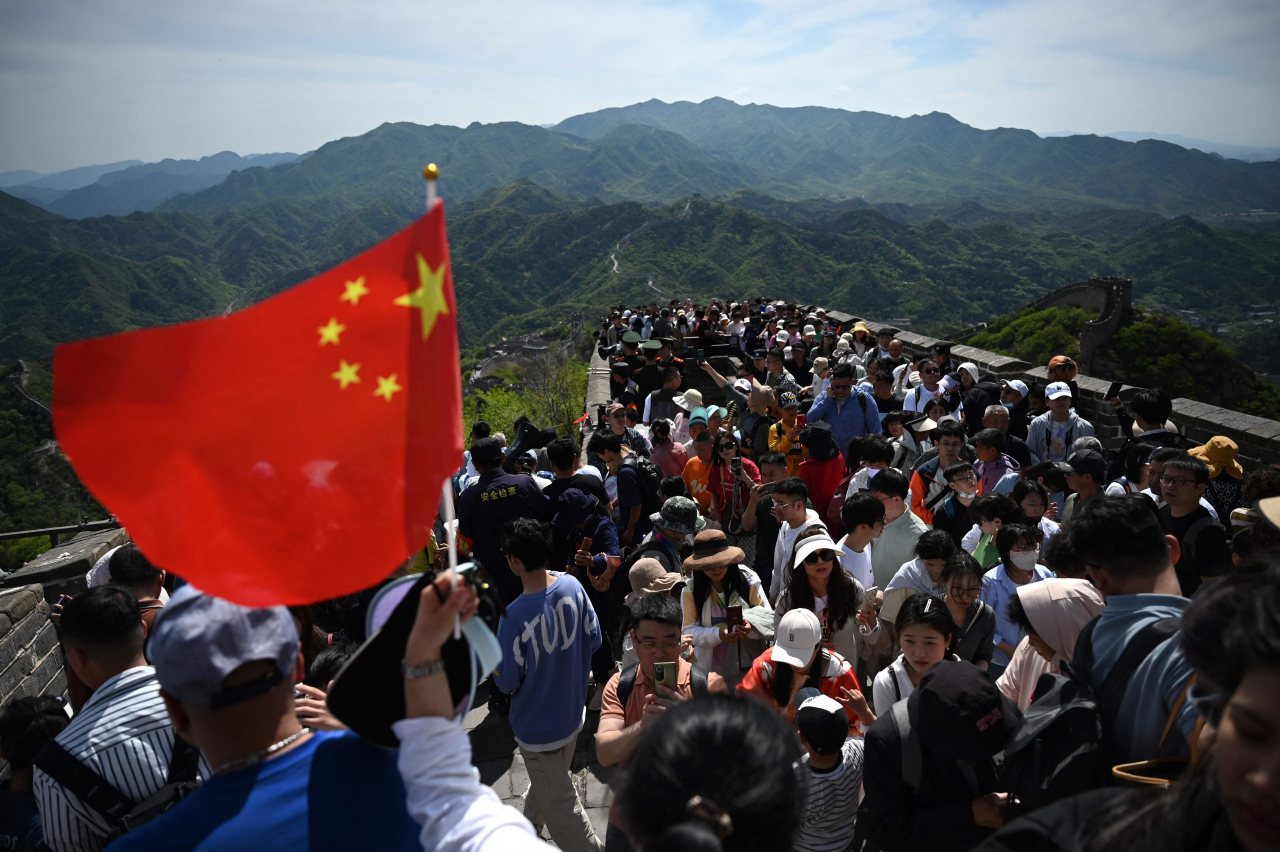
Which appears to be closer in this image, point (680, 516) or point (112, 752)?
point (112, 752)

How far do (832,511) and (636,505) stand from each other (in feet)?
4.95

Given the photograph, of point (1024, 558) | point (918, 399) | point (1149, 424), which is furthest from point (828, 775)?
point (918, 399)

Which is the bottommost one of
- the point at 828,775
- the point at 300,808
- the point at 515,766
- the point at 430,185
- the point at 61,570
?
the point at 515,766

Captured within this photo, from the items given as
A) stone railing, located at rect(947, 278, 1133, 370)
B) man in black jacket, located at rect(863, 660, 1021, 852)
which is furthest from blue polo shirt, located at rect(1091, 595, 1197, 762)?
stone railing, located at rect(947, 278, 1133, 370)

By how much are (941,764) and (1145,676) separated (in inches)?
25.9

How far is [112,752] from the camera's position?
86.9 inches

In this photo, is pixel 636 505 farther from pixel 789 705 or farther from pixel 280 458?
pixel 280 458

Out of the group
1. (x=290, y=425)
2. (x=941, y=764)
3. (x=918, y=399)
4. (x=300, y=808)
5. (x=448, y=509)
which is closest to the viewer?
(x=300, y=808)

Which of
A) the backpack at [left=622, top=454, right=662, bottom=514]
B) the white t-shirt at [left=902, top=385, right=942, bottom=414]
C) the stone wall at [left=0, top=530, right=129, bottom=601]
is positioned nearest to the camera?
the stone wall at [left=0, top=530, right=129, bottom=601]

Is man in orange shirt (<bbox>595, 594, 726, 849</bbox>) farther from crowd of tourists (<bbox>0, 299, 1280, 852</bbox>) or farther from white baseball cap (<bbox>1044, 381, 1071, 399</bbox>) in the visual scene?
white baseball cap (<bbox>1044, 381, 1071, 399</bbox>)

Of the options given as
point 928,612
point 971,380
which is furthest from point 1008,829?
point 971,380

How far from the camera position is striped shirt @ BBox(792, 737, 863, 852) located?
2.57 metres

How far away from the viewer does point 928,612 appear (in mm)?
2865

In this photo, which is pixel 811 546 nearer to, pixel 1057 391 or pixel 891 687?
pixel 891 687
